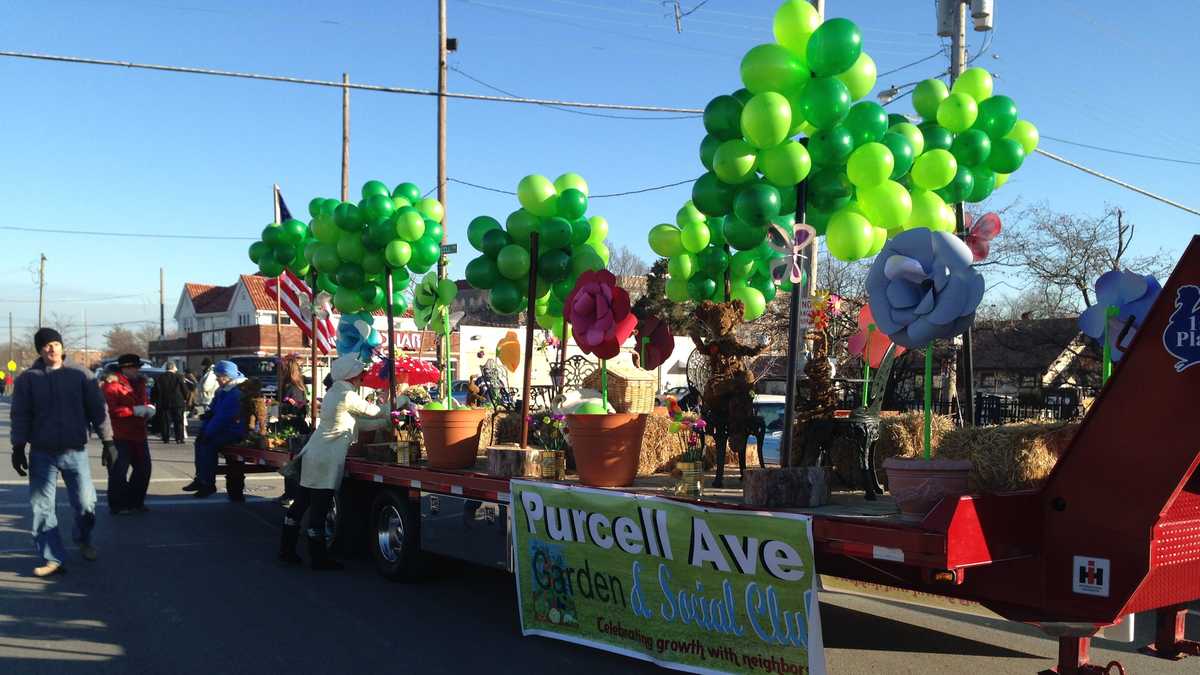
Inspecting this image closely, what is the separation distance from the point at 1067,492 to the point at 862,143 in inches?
108

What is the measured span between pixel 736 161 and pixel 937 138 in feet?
5.14

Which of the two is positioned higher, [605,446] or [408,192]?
[408,192]

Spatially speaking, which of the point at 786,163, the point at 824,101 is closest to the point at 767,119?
the point at 786,163

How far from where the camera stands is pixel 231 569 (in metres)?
8.26

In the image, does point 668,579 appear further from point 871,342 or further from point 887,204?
point 887,204

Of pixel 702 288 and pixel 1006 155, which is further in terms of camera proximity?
pixel 702 288

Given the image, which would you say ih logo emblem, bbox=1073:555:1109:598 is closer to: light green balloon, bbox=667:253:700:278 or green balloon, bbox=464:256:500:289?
light green balloon, bbox=667:253:700:278

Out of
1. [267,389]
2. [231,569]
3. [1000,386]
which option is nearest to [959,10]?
[231,569]

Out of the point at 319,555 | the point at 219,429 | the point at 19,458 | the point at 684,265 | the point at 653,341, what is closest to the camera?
the point at 653,341

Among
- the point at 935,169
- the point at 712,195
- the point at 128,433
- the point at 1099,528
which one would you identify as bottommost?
the point at 128,433

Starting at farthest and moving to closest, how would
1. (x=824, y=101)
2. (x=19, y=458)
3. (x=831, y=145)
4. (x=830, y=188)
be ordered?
1. (x=19, y=458)
2. (x=830, y=188)
3. (x=831, y=145)
4. (x=824, y=101)

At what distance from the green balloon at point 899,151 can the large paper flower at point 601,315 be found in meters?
1.96

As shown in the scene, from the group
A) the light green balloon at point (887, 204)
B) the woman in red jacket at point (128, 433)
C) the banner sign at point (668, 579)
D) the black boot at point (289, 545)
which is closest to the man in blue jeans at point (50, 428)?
the black boot at point (289, 545)

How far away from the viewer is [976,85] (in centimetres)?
650
